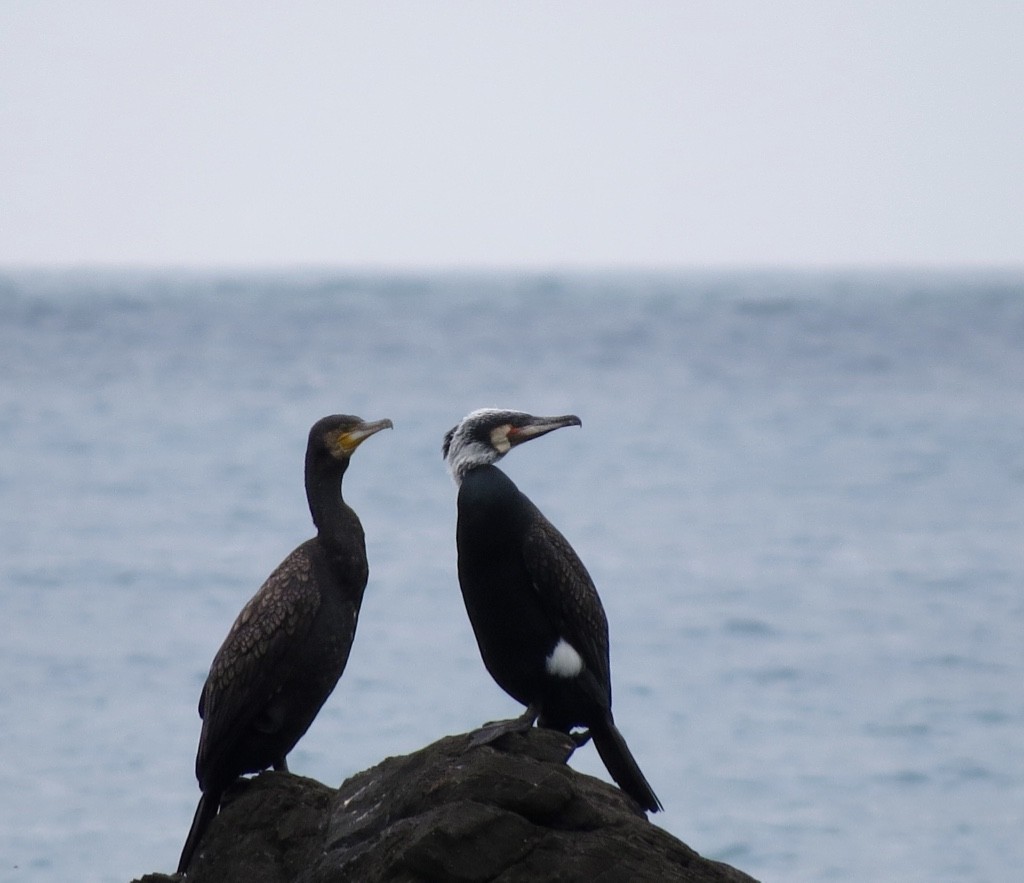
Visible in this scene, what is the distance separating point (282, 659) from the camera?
5633mm

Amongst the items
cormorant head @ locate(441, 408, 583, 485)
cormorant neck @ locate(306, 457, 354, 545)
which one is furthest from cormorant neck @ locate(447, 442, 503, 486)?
cormorant neck @ locate(306, 457, 354, 545)

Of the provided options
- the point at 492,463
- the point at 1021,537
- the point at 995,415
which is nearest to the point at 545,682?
the point at 492,463

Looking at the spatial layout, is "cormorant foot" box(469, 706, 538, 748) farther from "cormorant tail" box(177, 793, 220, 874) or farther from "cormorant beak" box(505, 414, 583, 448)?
"cormorant tail" box(177, 793, 220, 874)

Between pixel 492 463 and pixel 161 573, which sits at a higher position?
pixel 492 463

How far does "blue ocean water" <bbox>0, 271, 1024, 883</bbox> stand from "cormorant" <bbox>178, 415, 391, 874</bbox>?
6756 millimetres

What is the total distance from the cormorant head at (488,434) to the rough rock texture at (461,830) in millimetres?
974

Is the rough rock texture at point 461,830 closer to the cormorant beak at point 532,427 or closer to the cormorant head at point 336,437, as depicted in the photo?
the cormorant beak at point 532,427

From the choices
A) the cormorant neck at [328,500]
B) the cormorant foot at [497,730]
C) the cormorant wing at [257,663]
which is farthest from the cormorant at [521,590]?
the cormorant wing at [257,663]

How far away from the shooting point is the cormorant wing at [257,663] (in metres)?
5.62

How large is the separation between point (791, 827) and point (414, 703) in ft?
13.1

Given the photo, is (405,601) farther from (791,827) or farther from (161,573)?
(791,827)

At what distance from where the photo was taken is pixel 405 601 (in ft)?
65.8

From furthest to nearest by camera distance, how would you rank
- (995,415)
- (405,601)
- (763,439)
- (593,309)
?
(593,309), (995,415), (763,439), (405,601)

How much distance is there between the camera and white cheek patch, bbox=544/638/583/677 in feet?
18.8
